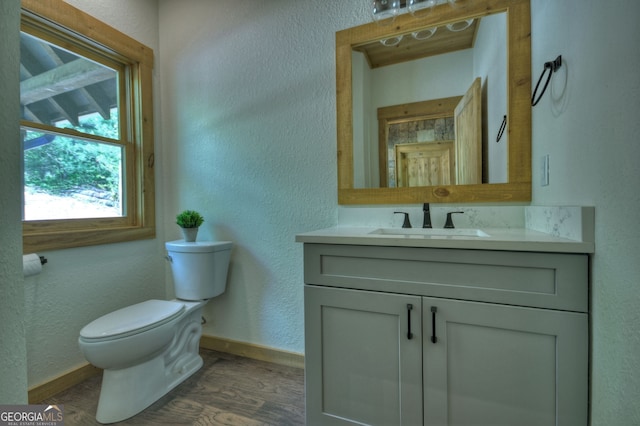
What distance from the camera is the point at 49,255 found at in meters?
1.54

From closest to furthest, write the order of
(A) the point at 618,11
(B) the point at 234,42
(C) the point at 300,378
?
(A) the point at 618,11 < (C) the point at 300,378 < (B) the point at 234,42

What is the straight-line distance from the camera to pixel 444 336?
98 centimetres

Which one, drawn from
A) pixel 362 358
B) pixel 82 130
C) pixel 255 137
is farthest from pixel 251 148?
pixel 362 358

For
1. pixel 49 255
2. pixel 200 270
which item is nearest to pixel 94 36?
pixel 49 255

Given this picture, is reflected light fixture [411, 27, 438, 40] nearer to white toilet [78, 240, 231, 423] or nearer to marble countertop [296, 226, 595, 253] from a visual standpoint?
marble countertop [296, 226, 595, 253]

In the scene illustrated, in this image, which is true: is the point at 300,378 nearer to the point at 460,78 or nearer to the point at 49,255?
the point at 49,255

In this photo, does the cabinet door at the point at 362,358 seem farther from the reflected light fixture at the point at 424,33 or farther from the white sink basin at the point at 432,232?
the reflected light fixture at the point at 424,33

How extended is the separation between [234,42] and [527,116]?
1776 mm

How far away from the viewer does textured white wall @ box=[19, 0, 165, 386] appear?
150cm

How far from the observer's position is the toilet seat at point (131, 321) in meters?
1.27

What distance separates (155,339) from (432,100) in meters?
1.84

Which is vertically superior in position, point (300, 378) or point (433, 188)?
point (433, 188)

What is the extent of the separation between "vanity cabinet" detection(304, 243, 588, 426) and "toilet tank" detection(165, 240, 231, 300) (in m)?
0.85

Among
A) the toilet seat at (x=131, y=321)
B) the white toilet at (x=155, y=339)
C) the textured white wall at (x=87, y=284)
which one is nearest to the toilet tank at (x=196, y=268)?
the white toilet at (x=155, y=339)
